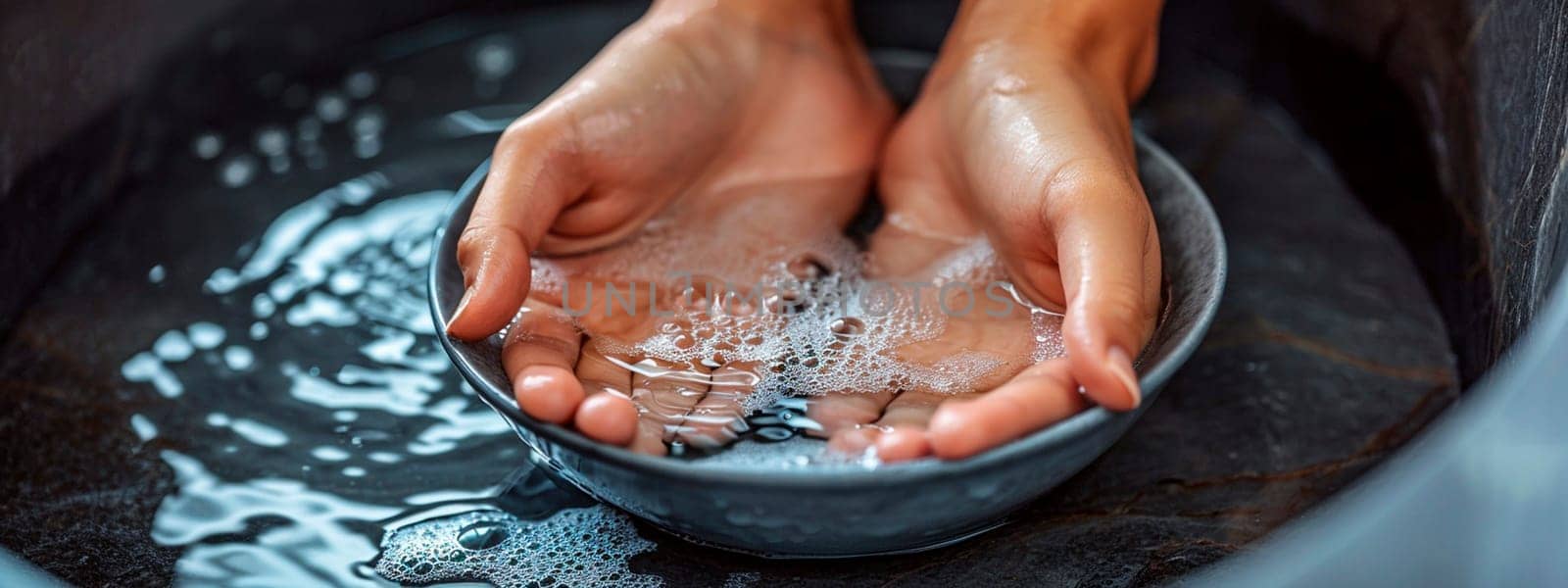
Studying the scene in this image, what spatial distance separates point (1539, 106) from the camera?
0.75 metres

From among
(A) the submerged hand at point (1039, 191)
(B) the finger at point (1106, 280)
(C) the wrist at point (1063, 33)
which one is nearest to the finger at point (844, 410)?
(A) the submerged hand at point (1039, 191)

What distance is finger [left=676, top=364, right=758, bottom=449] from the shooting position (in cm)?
68

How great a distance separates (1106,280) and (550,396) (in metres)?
0.28

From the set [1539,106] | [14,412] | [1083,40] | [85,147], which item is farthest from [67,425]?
[1539,106]

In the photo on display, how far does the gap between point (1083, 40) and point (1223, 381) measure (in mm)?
235

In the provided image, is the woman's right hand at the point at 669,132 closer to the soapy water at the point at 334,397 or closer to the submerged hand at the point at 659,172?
the submerged hand at the point at 659,172

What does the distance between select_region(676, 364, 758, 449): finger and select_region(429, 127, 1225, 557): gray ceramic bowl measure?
23mm

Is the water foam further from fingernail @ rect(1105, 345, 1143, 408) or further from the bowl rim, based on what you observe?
fingernail @ rect(1105, 345, 1143, 408)

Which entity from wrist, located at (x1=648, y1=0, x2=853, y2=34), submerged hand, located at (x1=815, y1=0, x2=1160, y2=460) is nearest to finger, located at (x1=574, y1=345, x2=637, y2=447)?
submerged hand, located at (x1=815, y1=0, x2=1160, y2=460)

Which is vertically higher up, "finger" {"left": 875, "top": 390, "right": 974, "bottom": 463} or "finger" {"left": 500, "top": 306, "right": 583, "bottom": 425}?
"finger" {"left": 500, "top": 306, "right": 583, "bottom": 425}

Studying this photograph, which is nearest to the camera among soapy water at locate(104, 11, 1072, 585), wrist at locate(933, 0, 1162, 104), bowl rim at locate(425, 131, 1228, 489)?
bowl rim at locate(425, 131, 1228, 489)

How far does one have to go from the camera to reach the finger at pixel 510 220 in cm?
68

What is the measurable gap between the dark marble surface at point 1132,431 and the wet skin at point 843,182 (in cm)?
9

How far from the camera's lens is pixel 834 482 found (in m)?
0.59
